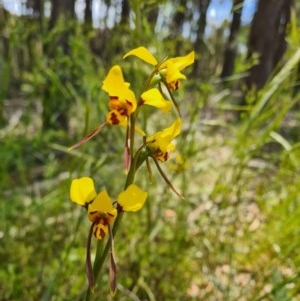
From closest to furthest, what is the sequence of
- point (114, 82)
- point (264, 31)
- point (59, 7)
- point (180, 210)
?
point (114, 82) < point (180, 210) < point (59, 7) < point (264, 31)

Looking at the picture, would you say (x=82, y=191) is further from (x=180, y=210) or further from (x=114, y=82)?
(x=180, y=210)

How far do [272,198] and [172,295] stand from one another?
2.15 feet

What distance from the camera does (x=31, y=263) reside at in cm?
221

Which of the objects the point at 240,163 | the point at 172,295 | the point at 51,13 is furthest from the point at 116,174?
the point at 51,13

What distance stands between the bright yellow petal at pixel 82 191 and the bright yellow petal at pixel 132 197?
51 mm

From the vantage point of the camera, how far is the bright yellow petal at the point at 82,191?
0.81 meters

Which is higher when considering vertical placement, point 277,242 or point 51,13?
point 51,13

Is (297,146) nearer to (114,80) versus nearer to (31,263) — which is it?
Result: (114,80)

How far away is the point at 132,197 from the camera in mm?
822

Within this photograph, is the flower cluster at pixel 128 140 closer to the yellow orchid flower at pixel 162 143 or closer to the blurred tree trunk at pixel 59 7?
the yellow orchid flower at pixel 162 143

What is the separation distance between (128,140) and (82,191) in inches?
4.5

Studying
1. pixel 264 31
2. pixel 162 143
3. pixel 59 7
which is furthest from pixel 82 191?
pixel 264 31

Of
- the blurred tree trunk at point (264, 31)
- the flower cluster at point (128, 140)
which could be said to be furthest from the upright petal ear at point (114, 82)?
the blurred tree trunk at point (264, 31)

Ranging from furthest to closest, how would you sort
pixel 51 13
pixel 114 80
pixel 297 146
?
pixel 51 13 → pixel 297 146 → pixel 114 80
